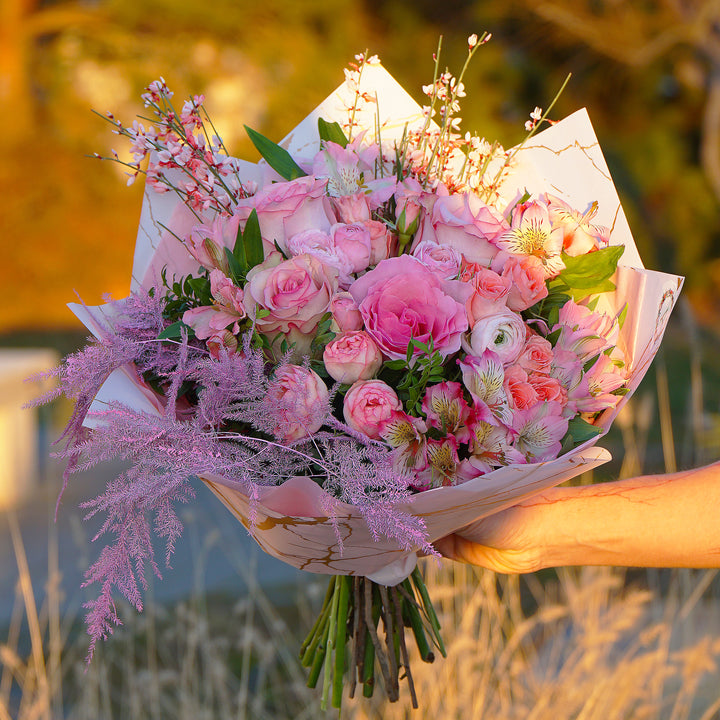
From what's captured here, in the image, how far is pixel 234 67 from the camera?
792 centimetres

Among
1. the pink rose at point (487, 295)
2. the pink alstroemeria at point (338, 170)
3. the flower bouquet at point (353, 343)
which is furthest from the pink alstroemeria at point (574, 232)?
the pink alstroemeria at point (338, 170)

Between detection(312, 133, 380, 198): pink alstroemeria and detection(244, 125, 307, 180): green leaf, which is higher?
detection(244, 125, 307, 180): green leaf

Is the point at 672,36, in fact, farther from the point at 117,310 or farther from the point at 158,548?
the point at 117,310

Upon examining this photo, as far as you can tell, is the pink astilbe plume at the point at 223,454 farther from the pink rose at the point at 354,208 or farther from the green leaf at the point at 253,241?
the pink rose at the point at 354,208

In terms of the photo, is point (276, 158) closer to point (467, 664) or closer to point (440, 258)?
point (440, 258)

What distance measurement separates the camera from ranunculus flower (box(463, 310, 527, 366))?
0.95 m

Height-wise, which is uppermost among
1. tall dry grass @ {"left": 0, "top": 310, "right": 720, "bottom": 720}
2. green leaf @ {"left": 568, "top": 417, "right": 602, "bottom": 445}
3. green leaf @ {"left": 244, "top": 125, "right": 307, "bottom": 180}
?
green leaf @ {"left": 244, "top": 125, "right": 307, "bottom": 180}

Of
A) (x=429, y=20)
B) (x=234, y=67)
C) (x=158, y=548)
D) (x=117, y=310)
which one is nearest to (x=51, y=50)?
(x=234, y=67)

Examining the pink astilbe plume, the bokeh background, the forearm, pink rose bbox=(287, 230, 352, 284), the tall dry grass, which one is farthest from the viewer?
the bokeh background

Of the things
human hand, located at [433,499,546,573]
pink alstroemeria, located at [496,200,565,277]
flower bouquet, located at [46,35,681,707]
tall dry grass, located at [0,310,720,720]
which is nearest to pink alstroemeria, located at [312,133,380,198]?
flower bouquet, located at [46,35,681,707]

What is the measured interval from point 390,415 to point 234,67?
7.72 meters

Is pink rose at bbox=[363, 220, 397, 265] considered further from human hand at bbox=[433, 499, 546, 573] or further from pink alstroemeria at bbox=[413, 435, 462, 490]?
human hand at bbox=[433, 499, 546, 573]

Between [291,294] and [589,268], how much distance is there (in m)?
0.43

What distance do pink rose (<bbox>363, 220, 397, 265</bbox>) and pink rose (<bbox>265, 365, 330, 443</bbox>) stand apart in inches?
7.9
